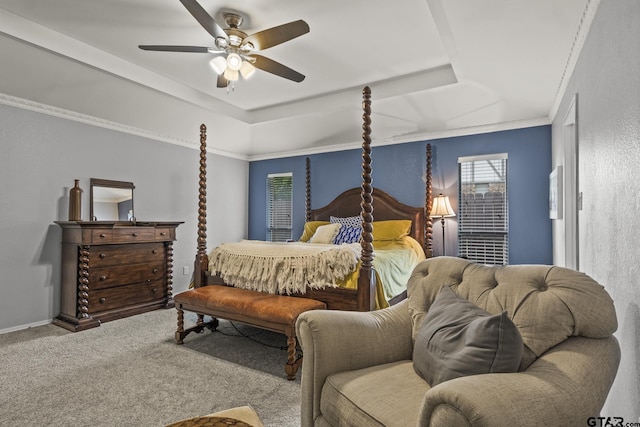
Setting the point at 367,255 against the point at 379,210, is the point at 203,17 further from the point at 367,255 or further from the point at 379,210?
the point at 379,210

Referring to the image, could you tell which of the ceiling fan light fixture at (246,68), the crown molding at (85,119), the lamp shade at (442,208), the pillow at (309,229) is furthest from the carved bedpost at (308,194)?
the ceiling fan light fixture at (246,68)

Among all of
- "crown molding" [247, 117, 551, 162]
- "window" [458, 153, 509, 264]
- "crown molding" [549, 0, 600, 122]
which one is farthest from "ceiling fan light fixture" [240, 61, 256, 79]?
"window" [458, 153, 509, 264]

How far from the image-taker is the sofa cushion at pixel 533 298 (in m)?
1.25

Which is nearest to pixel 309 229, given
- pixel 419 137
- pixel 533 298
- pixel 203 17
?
pixel 419 137

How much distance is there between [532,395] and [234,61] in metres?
2.72

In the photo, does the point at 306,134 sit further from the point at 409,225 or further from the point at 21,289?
the point at 21,289

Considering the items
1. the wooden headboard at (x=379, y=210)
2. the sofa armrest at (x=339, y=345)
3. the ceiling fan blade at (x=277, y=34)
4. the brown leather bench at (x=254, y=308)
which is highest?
the ceiling fan blade at (x=277, y=34)

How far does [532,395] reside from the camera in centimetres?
99

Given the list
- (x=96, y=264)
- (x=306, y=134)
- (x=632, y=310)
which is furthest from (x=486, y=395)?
(x=306, y=134)

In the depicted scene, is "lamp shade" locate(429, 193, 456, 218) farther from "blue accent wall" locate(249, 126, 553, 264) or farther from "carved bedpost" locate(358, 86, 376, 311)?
"carved bedpost" locate(358, 86, 376, 311)

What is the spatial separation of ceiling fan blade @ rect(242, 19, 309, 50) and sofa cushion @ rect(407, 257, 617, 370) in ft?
5.84

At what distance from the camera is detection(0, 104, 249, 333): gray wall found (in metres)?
3.55

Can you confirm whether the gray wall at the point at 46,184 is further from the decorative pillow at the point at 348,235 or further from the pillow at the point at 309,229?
the decorative pillow at the point at 348,235

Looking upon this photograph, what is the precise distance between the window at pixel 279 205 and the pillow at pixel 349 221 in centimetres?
111
